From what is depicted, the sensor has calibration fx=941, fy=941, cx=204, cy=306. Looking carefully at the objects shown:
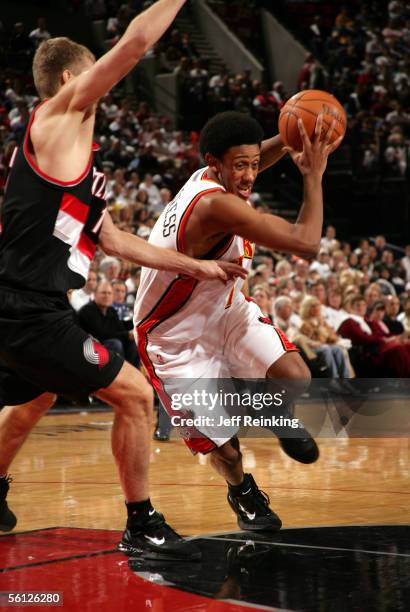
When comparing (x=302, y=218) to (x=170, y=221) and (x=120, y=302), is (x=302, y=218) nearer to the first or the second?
(x=170, y=221)

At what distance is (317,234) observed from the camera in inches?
143

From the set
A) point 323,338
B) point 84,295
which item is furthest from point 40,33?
point 323,338

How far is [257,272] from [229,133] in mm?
7558

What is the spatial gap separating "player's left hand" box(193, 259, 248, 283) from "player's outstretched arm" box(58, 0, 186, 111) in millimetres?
786

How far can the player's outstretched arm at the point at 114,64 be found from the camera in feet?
10.3

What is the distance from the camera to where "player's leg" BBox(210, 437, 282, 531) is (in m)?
4.10

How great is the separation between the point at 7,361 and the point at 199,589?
1.05 meters

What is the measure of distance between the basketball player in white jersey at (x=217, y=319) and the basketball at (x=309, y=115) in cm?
8

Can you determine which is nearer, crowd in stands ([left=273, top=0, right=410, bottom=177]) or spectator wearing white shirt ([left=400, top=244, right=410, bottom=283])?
spectator wearing white shirt ([left=400, top=244, right=410, bottom=283])

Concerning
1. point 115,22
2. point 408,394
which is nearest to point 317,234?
point 408,394

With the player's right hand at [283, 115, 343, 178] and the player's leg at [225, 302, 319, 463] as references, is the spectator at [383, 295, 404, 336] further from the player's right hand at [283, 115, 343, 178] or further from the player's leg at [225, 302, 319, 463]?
the player's right hand at [283, 115, 343, 178]

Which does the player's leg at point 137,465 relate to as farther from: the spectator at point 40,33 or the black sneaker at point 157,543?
the spectator at point 40,33

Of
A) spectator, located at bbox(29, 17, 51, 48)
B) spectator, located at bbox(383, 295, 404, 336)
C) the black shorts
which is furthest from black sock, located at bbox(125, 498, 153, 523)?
spectator, located at bbox(29, 17, 51, 48)

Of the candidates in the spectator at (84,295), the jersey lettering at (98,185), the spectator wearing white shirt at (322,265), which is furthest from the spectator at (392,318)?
the jersey lettering at (98,185)
